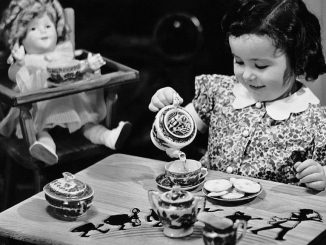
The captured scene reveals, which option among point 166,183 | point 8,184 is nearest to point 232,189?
point 166,183

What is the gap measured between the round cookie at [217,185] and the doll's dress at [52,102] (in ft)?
2.72

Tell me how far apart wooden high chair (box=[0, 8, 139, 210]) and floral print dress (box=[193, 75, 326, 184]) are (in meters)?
0.50

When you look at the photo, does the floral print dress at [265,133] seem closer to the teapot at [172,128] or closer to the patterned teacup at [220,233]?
the teapot at [172,128]

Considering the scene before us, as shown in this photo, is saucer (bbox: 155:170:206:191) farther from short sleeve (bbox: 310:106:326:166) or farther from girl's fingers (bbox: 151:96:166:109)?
short sleeve (bbox: 310:106:326:166)

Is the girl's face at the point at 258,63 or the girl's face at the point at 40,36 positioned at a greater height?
the girl's face at the point at 258,63

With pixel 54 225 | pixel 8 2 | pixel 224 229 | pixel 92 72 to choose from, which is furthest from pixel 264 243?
pixel 8 2

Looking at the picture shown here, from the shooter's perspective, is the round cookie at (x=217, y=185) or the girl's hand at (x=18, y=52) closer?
the round cookie at (x=217, y=185)

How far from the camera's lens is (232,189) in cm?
185

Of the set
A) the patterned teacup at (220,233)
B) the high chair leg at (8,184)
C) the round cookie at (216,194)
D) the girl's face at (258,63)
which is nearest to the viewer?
the patterned teacup at (220,233)

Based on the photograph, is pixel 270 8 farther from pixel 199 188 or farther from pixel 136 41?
pixel 136 41

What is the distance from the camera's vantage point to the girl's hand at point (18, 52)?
2.46m

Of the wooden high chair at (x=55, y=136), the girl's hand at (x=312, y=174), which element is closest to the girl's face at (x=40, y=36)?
the wooden high chair at (x=55, y=136)

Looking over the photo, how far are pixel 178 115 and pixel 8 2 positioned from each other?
3.78ft

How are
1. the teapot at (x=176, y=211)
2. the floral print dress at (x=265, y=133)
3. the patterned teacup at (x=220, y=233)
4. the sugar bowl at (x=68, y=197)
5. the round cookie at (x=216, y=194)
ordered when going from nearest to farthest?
the patterned teacup at (x=220, y=233)
the teapot at (x=176, y=211)
the sugar bowl at (x=68, y=197)
the round cookie at (x=216, y=194)
the floral print dress at (x=265, y=133)
